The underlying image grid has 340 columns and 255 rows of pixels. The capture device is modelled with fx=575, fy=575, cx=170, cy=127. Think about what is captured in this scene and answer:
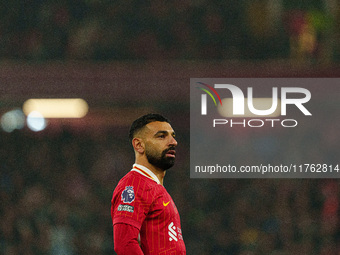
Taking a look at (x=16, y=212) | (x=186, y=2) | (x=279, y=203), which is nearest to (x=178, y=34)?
(x=186, y=2)

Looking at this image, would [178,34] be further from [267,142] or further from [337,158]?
[337,158]

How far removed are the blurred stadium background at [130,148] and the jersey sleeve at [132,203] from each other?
10.3ft

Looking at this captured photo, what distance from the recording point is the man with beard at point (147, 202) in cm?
212

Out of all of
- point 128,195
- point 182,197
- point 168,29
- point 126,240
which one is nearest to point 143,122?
point 128,195

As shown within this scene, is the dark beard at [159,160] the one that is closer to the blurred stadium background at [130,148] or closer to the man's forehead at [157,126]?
the man's forehead at [157,126]

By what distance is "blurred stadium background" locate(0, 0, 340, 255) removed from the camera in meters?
5.42

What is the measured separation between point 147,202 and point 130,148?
3.45m

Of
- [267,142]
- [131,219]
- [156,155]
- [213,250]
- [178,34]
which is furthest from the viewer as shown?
[178,34]

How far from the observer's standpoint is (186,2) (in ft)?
20.8

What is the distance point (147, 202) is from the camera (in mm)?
2191

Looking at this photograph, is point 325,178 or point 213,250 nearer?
point 213,250

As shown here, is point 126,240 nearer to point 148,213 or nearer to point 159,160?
point 148,213

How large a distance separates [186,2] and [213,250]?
273 cm

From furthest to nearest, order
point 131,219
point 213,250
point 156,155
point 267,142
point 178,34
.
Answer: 1. point 178,34
2. point 267,142
3. point 213,250
4. point 156,155
5. point 131,219
